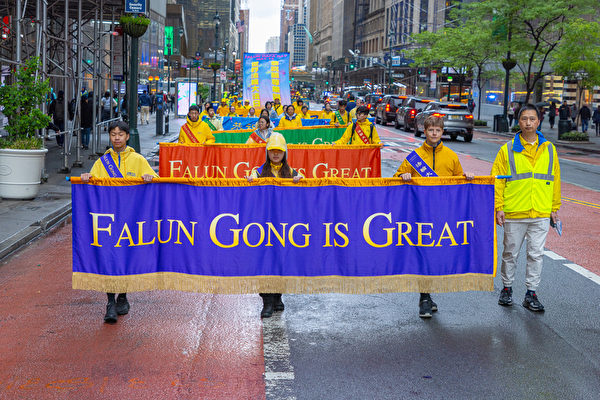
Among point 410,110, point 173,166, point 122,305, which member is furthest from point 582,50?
point 122,305

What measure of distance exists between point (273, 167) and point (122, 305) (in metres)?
1.85

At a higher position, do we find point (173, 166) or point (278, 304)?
point (173, 166)

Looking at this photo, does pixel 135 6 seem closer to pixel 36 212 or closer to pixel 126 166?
pixel 36 212

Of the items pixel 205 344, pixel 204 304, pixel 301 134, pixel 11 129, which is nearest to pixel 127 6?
pixel 301 134

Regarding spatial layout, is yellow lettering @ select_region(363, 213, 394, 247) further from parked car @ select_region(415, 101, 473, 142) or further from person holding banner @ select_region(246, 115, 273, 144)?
parked car @ select_region(415, 101, 473, 142)

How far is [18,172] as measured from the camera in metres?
13.2

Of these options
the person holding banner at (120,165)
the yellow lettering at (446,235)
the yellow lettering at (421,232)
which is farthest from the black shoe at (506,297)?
the person holding banner at (120,165)

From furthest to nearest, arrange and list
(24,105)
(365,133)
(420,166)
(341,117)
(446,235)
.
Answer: (341,117) → (24,105) → (365,133) → (420,166) → (446,235)

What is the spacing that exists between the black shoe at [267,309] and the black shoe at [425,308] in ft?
4.46

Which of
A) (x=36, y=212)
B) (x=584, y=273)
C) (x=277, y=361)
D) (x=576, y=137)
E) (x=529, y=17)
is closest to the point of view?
(x=277, y=361)

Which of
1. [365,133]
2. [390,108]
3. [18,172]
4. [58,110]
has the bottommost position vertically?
[18,172]

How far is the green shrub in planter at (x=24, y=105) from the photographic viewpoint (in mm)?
13664

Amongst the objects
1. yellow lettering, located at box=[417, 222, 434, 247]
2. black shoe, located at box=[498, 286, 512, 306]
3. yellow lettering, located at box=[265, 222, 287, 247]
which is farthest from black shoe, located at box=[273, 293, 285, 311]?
black shoe, located at box=[498, 286, 512, 306]

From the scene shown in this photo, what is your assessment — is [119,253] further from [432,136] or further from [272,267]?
[432,136]
